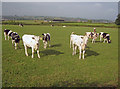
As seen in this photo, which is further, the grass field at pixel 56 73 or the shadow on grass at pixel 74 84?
the grass field at pixel 56 73

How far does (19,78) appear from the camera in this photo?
6.85 m

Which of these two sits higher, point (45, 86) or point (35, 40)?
point (35, 40)

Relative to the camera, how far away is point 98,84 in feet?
21.4

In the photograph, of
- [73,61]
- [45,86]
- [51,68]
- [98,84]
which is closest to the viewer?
[45,86]

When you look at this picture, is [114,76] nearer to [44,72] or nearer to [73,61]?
[73,61]

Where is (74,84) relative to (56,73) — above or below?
below

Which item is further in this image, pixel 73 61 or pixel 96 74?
pixel 73 61

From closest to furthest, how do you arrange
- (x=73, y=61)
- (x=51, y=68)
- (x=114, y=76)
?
1. (x=114, y=76)
2. (x=51, y=68)
3. (x=73, y=61)

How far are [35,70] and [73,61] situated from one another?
336cm

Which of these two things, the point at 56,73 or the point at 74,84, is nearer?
the point at 74,84

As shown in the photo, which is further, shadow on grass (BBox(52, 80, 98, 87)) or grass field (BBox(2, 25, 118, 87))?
grass field (BBox(2, 25, 118, 87))

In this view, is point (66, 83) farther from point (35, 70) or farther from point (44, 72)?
point (35, 70)

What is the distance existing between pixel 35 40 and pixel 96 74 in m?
5.44

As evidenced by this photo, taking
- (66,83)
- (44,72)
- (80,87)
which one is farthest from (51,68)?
(80,87)
